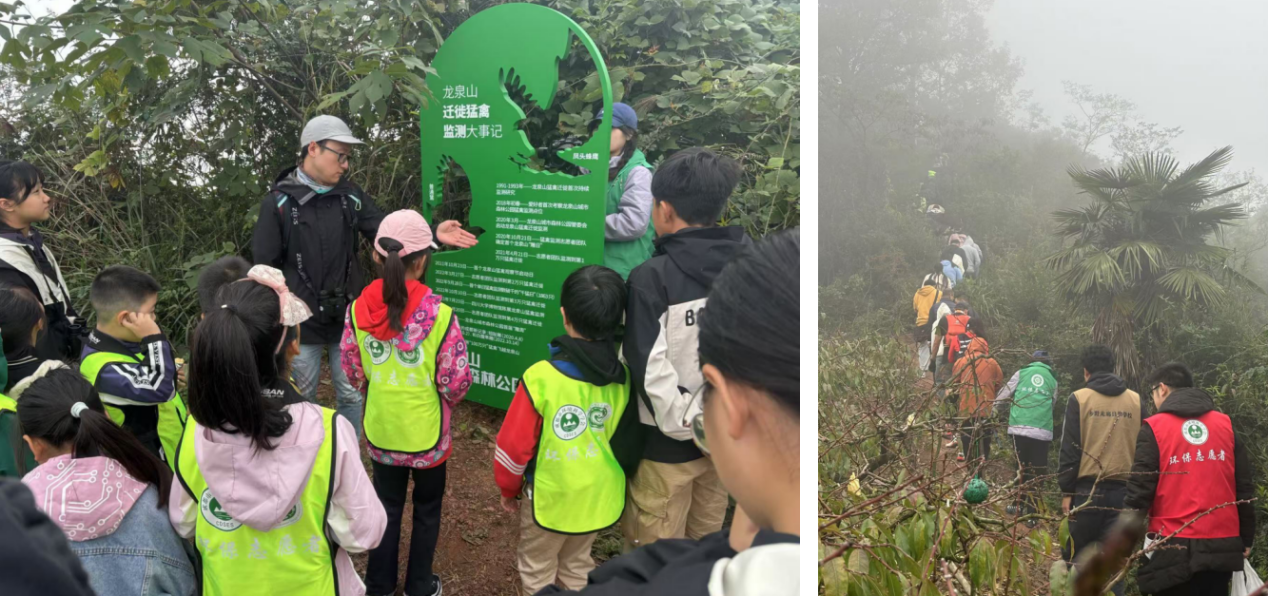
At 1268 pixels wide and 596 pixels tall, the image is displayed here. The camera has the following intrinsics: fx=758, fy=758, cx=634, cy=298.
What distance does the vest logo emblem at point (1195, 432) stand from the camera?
185cm

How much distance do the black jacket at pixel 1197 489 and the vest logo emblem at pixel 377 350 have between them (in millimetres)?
1901

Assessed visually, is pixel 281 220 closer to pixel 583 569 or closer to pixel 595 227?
pixel 595 227

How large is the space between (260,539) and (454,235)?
153 centimetres

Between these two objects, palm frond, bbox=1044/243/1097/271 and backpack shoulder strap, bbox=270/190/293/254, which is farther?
backpack shoulder strap, bbox=270/190/293/254

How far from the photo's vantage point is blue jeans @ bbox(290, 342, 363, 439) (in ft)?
8.71

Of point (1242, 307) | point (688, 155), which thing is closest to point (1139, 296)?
point (1242, 307)

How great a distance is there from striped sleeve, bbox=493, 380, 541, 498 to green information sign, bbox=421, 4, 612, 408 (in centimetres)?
88

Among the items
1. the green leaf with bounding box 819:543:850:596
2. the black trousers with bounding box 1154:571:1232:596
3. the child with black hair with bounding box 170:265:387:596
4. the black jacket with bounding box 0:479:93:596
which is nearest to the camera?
the black jacket with bounding box 0:479:93:596

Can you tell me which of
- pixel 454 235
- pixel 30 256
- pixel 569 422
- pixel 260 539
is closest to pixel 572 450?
pixel 569 422

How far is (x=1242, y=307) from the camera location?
73.0 inches

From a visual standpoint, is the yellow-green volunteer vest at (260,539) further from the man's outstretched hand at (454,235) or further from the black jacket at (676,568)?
the man's outstretched hand at (454,235)

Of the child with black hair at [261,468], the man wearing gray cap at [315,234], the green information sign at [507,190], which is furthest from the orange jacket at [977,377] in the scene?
the child with black hair at [261,468]

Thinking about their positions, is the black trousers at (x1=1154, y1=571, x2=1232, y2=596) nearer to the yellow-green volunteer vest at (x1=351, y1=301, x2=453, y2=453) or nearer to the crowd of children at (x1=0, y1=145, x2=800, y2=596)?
the crowd of children at (x1=0, y1=145, x2=800, y2=596)

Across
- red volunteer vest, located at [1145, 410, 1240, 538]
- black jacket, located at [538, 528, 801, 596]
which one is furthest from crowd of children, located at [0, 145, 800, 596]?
red volunteer vest, located at [1145, 410, 1240, 538]
